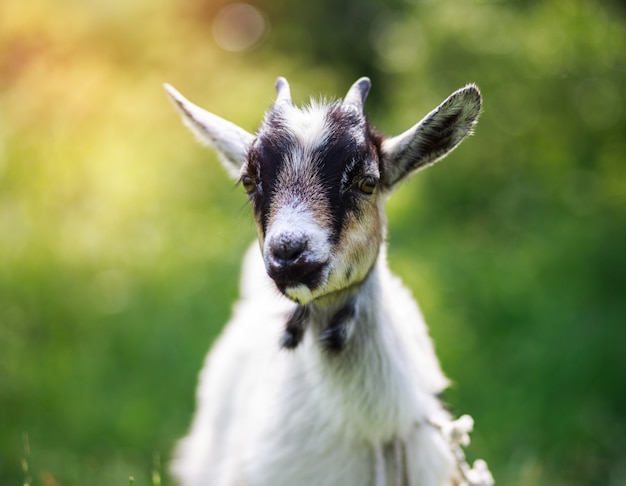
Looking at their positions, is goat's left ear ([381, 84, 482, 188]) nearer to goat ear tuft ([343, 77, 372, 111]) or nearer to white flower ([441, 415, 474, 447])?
goat ear tuft ([343, 77, 372, 111])

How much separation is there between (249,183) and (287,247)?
0.47 meters

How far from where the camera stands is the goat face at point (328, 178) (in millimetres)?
2836

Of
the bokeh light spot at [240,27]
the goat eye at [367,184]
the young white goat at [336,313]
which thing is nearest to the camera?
the young white goat at [336,313]

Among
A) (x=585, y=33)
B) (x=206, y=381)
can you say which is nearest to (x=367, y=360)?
(x=206, y=381)

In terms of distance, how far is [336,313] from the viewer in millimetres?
3291

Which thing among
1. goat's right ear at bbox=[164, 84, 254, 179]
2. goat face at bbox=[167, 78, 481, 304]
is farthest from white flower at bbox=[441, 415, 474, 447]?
goat's right ear at bbox=[164, 84, 254, 179]

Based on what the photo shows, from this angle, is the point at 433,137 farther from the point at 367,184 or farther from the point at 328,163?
the point at 328,163

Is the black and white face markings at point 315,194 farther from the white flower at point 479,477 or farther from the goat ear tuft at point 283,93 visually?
the white flower at point 479,477

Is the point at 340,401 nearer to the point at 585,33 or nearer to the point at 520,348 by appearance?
the point at 520,348

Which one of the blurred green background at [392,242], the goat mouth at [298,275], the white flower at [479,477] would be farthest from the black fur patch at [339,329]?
the blurred green background at [392,242]

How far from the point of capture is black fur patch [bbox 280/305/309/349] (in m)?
3.30

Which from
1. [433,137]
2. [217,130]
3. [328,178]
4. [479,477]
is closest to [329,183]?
[328,178]

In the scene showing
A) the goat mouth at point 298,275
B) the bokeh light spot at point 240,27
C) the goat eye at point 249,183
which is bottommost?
the goat mouth at point 298,275

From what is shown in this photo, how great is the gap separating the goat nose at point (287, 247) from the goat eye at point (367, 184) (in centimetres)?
40
